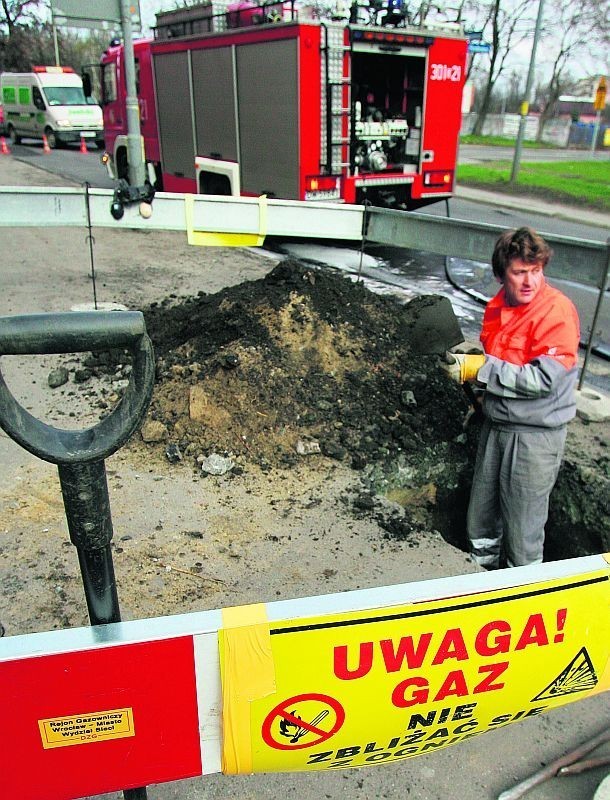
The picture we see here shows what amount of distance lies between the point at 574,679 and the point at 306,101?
30.2ft

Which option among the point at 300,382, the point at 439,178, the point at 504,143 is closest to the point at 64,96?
the point at 439,178

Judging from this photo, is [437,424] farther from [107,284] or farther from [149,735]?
[107,284]

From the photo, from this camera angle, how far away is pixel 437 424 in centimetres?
476

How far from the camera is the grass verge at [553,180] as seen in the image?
19312 millimetres

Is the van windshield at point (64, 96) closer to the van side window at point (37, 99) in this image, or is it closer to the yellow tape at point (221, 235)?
the van side window at point (37, 99)

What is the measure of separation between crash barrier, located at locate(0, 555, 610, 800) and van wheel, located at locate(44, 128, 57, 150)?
2945 centimetres

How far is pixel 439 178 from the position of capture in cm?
1168

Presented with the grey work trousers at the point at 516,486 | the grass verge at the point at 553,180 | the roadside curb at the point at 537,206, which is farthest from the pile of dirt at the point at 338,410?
the grass verge at the point at 553,180

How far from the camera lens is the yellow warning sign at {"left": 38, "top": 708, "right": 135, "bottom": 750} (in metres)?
1.45

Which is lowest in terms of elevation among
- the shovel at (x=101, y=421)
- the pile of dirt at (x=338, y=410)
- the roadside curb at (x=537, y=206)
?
the roadside curb at (x=537, y=206)

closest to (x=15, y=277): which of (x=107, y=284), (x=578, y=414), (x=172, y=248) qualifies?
(x=107, y=284)

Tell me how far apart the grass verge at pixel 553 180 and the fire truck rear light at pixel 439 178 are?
25.8ft

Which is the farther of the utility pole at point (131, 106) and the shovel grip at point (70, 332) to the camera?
the utility pole at point (131, 106)

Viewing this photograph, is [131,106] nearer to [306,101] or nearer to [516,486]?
[306,101]
